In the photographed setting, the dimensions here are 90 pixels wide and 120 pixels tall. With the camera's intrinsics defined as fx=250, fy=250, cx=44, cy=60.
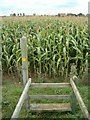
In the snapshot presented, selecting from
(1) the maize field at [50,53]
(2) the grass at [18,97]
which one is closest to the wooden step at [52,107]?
(2) the grass at [18,97]

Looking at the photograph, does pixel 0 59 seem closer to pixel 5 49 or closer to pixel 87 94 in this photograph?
pixel 5 49

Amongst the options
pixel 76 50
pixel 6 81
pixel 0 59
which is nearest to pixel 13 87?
pixel 6 81

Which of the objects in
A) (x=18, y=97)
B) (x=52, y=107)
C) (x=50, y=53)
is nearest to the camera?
(x=52, y=107)

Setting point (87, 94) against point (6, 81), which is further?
point (6, 81)

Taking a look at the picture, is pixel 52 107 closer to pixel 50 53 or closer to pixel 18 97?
pixel 18 97

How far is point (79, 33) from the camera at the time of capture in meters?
6.30

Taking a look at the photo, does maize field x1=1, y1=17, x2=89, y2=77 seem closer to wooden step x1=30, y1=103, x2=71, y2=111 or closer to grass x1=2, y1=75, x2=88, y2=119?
grass x1=2, y1=75, x2=88, y2=119

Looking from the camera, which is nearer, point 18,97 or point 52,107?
point 52,107

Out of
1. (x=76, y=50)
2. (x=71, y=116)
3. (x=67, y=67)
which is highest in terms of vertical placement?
(x=76, y=50)

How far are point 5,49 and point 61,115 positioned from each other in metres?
2.61

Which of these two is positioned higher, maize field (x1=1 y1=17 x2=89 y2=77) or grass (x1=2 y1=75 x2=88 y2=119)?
maize field (x1=1 y1=17 x2=89 y2=77)

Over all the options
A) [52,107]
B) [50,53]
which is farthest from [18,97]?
[50,53]

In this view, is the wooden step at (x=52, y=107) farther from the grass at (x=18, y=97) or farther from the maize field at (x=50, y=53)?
the maize field at (x=50, y=53)

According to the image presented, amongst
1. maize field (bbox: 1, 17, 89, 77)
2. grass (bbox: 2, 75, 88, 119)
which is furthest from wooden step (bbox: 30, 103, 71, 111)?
maize field (bbox: 1, 17, 89, 77)
